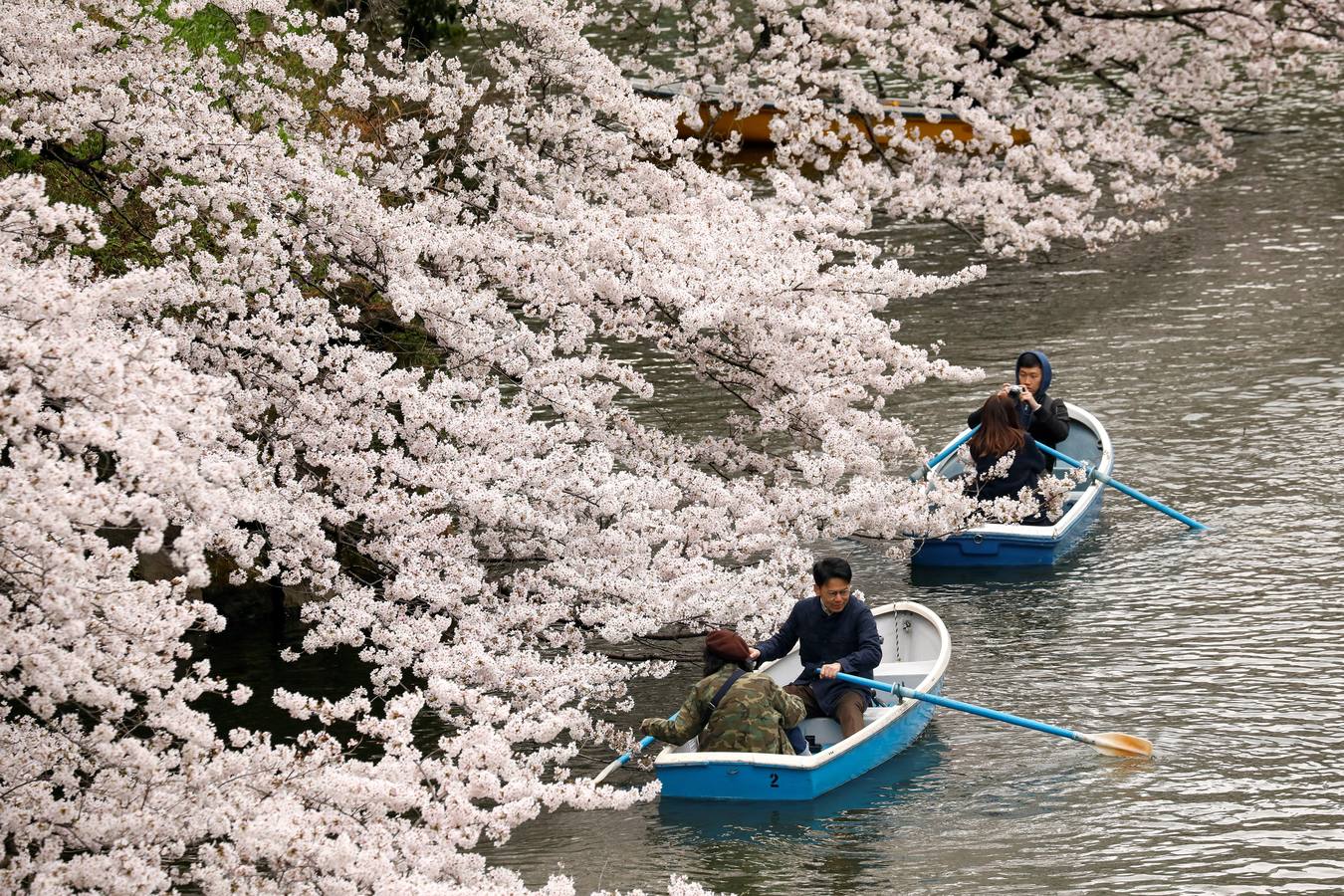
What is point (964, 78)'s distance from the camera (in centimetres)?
2144

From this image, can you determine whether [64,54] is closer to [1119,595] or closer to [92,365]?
[92,365]

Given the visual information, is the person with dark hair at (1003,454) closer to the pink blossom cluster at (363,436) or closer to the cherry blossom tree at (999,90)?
the pink blossom cluster at (363,436)

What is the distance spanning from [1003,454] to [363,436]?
5931 mm

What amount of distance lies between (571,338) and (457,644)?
2.62 m

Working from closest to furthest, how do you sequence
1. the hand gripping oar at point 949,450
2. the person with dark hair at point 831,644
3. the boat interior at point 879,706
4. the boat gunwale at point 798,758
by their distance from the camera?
the boat gunwale at point 798,758, the person with dark hair at point 831,644, the boat interior at point 879,706, the hand gripping oar at point 949,450

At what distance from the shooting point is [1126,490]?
14.1 metres

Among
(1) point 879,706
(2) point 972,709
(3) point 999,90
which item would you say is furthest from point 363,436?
(3) point 999,90

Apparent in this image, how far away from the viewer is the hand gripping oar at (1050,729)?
1008cm

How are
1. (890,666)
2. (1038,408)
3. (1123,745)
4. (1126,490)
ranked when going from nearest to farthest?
(1123,745) < (890,666) < (1126,490) < (1038,408)

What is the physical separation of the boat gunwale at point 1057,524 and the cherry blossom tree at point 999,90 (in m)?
4.31

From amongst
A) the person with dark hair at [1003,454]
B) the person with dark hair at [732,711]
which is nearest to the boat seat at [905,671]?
the person with dark hair at [732,711]

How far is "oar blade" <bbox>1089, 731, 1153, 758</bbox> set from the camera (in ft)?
33.0

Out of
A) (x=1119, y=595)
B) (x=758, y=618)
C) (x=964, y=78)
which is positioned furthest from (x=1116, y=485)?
(x=964, y=78)

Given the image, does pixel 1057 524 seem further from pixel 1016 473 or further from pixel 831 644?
pixel 831 644
